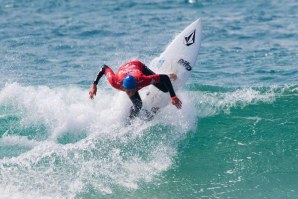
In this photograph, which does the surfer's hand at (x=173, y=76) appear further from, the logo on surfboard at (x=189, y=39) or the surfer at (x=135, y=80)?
the surfer at (x=135, y=80)

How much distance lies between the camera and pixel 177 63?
1130 centimetres

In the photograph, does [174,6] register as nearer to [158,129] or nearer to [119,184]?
[158,129]

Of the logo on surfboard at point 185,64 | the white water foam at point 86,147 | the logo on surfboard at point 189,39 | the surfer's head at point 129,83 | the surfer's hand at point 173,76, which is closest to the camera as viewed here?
the white water foam at point 86,147

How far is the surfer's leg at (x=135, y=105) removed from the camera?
1036cm

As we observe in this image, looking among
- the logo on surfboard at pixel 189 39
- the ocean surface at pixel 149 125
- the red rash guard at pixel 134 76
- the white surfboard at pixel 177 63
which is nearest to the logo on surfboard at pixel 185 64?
the white surfboard at pixel 177 63

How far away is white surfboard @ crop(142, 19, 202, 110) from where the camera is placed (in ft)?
35.6

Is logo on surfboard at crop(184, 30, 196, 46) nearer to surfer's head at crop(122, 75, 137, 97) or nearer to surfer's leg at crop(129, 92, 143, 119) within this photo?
surfer's leg at crop(129, 92, 143, 119)

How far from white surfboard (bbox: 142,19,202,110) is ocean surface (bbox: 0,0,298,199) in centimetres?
31

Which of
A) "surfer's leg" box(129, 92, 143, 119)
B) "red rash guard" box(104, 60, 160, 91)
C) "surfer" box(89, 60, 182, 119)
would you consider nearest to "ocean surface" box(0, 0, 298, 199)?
"surfer's leg" box(129, 92, 143, 119)

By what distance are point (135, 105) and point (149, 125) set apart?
1.73 feet

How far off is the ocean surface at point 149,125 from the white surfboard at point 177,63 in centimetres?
31

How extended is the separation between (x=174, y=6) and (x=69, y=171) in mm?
16611

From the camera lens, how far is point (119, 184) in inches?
356

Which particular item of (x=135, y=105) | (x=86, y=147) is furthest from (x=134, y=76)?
(x=86, y=147)
